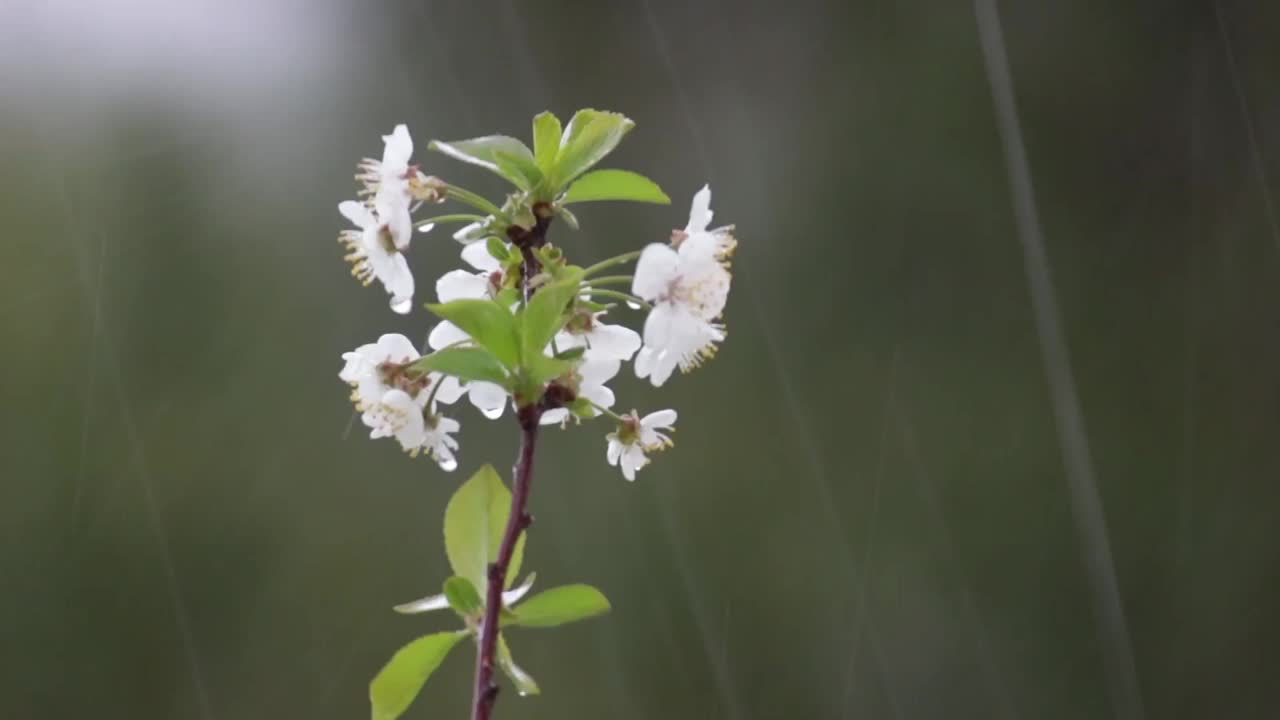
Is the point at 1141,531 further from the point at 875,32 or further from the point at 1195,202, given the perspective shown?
the point at 875,32

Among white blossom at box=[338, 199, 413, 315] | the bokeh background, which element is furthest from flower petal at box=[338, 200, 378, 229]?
the bokeh background

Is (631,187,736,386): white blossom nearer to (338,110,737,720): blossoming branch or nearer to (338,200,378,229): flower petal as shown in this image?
(338,110,737,720): blossoming branch

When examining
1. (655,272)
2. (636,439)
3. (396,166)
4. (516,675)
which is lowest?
(516,675)

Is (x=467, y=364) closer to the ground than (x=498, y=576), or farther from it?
farther from it

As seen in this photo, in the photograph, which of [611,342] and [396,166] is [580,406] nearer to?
[611,342]

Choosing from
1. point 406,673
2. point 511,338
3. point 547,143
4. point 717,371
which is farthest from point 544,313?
point 717,371

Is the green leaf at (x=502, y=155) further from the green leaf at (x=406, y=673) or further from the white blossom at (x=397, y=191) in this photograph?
the green leaf at (x=406, y=673)
